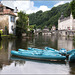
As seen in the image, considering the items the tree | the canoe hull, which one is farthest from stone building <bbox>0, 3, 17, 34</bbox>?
the canoe hull

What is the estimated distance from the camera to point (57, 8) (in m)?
192

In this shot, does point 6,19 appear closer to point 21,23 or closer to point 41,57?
point 21,23

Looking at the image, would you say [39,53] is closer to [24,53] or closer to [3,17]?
[24,53]

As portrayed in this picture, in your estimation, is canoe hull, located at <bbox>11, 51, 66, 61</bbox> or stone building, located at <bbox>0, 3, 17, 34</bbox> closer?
canoe hull, located at <bbox>11, 51, 66, 61</bbox>

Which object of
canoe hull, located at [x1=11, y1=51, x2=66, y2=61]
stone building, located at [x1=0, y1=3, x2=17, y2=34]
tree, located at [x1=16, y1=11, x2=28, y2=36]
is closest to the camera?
canoe hull, located at [x1=11, y1=51, x2=66, y2=61]

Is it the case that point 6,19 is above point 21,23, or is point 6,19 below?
above

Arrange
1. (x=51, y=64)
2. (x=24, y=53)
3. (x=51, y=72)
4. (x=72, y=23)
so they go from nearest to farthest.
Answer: (x=51, y=72) → (x=51, y=64) → (x=24, y=53) → (x=72, y=23)

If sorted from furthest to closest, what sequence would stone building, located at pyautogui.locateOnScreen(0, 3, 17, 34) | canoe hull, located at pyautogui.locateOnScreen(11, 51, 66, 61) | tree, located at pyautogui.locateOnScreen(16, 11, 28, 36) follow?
1. tree, located at pyautogui.locateOnScreen(16, 11, 28, 36)
2. stone building, located at pyautogui.locateOnScreen(0, 3, 17, 34)
3. canoe hull, located at pyautogui.locateOnScreen(11, 51, 66, 61)

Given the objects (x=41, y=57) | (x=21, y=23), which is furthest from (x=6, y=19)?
(x=41, y=57)

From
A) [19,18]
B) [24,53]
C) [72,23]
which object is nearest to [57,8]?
[72,23]

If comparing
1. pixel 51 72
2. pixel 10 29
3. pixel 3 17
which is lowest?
pixel 51 72

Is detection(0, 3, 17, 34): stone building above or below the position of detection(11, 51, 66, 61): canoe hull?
above

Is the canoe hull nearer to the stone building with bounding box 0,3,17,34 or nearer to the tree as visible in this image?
the stone building with bounding box 0,3,17,34

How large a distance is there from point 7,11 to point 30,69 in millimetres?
35383
